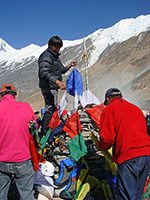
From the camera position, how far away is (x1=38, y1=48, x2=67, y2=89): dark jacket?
11.5 ft

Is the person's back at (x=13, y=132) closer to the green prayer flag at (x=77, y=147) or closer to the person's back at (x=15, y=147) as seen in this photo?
the person's back at (x=15, y=147)

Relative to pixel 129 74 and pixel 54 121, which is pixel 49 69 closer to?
pixel 54 121

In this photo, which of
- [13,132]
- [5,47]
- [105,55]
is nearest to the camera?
[13,132]

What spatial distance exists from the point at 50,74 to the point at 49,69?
5.0 inches

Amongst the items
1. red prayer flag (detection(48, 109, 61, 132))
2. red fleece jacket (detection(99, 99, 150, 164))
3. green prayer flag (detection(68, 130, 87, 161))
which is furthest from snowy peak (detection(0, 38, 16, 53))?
red fleece jacket (detection(99, 99, 150, 164))

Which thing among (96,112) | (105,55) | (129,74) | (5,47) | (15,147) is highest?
(5,47)

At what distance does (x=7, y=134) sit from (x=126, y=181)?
1.52 meters

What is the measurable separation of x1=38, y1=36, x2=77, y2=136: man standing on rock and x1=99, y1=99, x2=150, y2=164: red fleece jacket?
4.73 feet

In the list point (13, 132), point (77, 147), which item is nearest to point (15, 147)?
point (13, 132)

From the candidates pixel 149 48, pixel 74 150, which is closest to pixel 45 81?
pixel 74 150

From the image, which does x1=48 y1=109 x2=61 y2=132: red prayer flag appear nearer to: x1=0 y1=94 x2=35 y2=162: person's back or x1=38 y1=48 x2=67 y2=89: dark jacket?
x1=38 y1=48 x2=67 y2=89: dark jacket

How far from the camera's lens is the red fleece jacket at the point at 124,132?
2.09m

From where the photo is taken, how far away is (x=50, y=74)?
3.50 m

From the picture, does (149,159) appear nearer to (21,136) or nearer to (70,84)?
(21,136)
